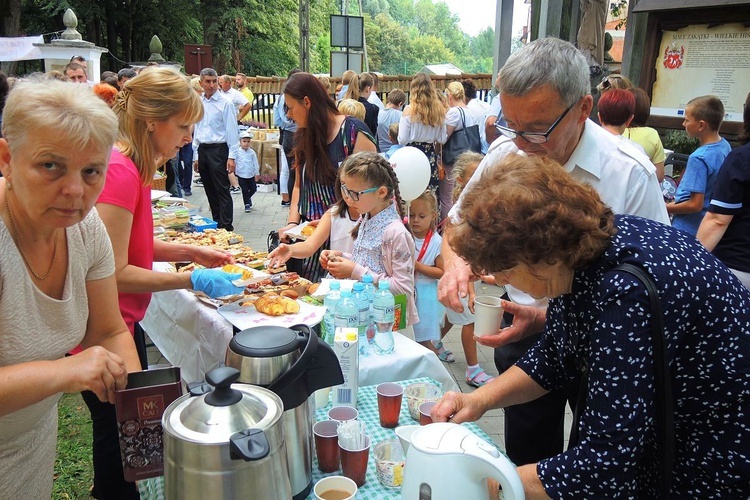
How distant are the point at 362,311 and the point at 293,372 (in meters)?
0.93

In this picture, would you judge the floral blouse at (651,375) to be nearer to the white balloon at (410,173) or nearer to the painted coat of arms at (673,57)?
the white balloon at (410,173)

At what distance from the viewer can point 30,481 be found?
1.52 meters

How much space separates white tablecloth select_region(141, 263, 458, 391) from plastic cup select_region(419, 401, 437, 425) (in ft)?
1.56

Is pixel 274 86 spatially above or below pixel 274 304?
above

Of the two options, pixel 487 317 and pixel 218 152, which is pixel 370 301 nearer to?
pixel 487 317

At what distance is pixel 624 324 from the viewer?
1.07 meters

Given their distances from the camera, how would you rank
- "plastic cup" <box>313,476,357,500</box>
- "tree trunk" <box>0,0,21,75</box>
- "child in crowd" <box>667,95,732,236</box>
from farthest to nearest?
"tree trunk" <box>0,0,21,75</box>
"child in crowd" <box>667,95,732,236</box>
"plastic cup" <box>313,476,357,500</box>

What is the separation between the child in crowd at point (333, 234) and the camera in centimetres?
323

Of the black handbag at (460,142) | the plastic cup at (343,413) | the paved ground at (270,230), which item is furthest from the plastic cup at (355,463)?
the black handbag at (460,142)

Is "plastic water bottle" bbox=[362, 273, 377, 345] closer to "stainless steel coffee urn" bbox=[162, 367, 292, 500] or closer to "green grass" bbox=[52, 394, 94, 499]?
"stainless steel coffee urn" bbox=[162, 367, 292, 500]

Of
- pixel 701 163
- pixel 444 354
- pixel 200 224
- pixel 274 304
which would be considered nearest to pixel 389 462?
pixel 274 304

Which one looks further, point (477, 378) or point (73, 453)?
point (477, 378)

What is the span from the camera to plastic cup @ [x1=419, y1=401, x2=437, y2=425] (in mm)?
1587

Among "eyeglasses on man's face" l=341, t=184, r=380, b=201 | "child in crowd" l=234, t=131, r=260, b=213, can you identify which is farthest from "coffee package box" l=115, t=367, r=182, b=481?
"child in crowd" l=234, t=131, r=260, b=213
